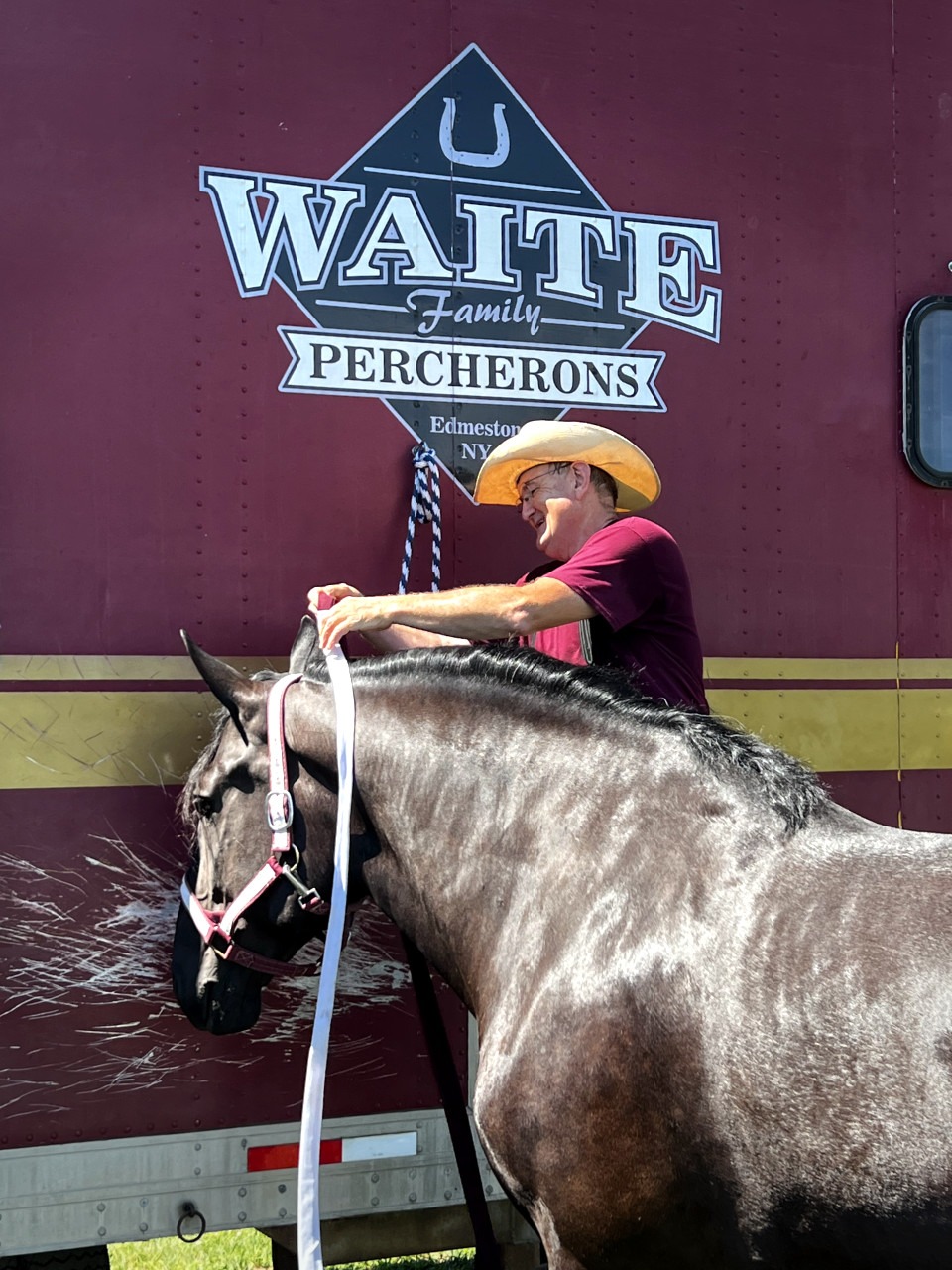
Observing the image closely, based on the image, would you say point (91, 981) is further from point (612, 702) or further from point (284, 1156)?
point (612, 702)

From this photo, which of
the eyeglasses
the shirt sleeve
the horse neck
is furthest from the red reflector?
the eyeglasses

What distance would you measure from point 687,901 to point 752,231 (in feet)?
7.48

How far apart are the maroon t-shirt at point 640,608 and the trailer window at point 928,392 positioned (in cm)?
127

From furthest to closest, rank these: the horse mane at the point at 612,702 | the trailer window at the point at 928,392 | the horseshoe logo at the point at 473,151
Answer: the trailer window at the point at 928,392, the horseshoe logo at the point at 473,151, the horse mane at the point at 612,702

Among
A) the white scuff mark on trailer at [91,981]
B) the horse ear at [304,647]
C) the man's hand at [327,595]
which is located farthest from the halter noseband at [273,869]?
the white scuff mark on trailer at [91,981]

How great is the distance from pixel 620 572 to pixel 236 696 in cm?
91

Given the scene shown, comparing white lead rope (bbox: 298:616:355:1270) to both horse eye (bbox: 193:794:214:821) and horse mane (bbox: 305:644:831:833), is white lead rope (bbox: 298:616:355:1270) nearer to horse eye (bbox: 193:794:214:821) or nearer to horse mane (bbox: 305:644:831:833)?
horse mane (bbox: 305:644:831:833)

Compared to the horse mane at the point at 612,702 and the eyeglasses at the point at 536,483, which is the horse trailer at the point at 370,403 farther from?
the horse mane at the point at 612,702

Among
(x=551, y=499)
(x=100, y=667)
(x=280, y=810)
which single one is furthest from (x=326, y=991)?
(x=551, y=499)

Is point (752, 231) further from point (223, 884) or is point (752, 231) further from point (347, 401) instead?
point (223, 884)

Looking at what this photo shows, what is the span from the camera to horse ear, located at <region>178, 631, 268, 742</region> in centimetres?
286

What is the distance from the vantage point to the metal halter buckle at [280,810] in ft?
8.95

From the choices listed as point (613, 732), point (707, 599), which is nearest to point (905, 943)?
point (613, 732)

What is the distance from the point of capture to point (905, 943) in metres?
2.14
